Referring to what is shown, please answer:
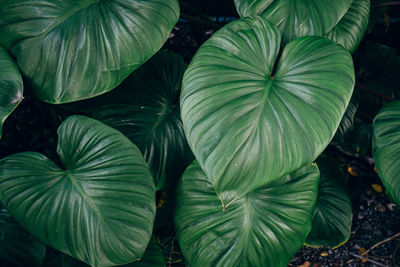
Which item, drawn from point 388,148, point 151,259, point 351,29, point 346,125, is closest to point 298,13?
point 351,29

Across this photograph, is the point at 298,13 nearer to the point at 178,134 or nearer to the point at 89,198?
the point at 178,134

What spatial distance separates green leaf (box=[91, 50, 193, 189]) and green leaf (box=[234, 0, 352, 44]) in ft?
1.27

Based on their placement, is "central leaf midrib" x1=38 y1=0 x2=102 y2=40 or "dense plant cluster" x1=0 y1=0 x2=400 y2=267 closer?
"dense plant cluster" x1=0 y1=0 x2=400 y2=267

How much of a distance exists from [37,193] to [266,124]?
599mm

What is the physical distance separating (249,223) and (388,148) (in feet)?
1.49

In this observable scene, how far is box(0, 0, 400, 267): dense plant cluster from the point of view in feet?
2.46

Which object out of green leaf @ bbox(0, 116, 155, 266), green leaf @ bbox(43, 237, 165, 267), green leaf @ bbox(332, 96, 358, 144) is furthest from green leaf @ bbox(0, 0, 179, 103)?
green leaf @ bbox(332, 96, 358, 144)

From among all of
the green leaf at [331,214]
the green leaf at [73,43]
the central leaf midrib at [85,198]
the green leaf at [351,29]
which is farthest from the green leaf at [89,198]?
the green leaf at [351,29]

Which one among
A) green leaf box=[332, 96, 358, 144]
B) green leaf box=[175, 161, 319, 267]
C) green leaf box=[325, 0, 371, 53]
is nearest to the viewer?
green leaf box=[175, 161, 319, 267]

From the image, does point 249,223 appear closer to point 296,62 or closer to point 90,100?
point 296,62

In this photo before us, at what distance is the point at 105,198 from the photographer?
840 millimetres

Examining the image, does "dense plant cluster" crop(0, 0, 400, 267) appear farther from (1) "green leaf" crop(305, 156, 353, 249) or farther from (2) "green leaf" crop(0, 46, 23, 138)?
(1) "green leaf" crop(305, 156, 353, 249)

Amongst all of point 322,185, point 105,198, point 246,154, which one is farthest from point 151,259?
point 322,185

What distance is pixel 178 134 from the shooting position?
1.11 m
